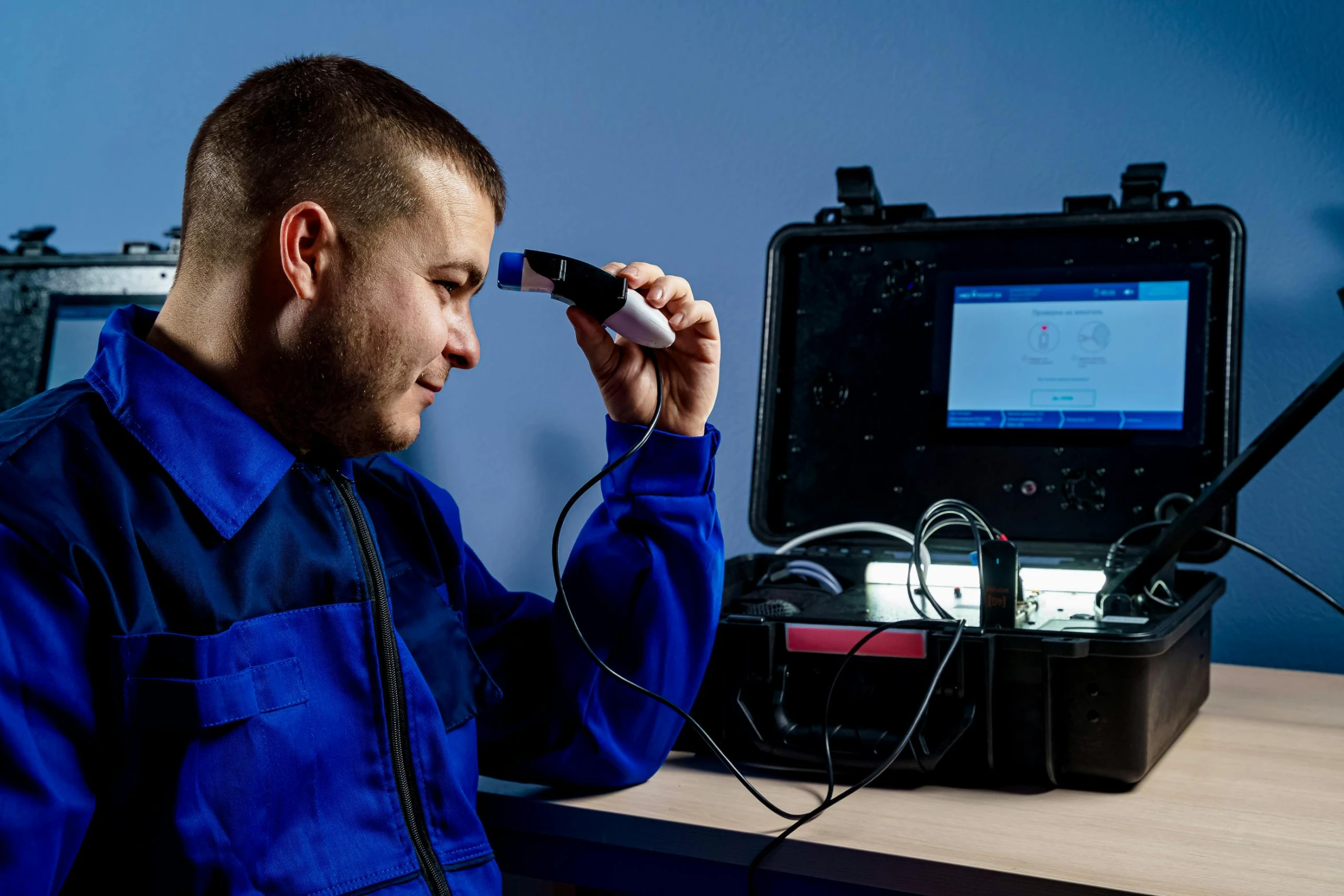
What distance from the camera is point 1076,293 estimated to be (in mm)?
1113

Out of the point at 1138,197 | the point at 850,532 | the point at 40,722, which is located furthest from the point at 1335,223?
the point at 40,722

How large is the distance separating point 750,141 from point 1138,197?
1.73 ft

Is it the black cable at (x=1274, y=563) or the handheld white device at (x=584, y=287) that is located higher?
the handheld white device at (x=584, y=287)

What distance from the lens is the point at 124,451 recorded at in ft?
2.07

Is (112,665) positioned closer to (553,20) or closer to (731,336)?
(731,336)

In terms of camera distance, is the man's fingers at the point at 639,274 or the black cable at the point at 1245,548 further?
the black cable at the point at 1245,548

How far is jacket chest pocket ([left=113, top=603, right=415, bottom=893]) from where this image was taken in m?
0.57

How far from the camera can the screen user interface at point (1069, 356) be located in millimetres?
1084

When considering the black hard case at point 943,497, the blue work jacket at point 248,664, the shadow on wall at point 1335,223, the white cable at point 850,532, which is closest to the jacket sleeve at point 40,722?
the blue work jacket at point 248,664

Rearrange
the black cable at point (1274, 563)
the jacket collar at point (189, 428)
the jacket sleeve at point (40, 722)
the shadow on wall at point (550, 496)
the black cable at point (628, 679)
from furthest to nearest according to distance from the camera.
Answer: the shadow on wall at point (550, 496)
the black cable at point (1274, 563)
the black cable at point (628, 679)
the jacket collar at point (189, 428)
the jacket sleeve at point (40, 722)

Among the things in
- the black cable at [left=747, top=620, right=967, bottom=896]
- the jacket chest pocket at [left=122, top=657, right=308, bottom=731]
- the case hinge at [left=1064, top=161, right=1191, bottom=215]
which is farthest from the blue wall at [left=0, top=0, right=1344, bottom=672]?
the jacket chest pocket at [left=122, top=657, right=308, bottom=731]

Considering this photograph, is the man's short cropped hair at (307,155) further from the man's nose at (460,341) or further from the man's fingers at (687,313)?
the man's fingers at (687,313)

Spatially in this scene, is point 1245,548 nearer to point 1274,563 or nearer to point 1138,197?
point 1274,563

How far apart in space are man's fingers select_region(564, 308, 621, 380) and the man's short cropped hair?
5.7 inches
